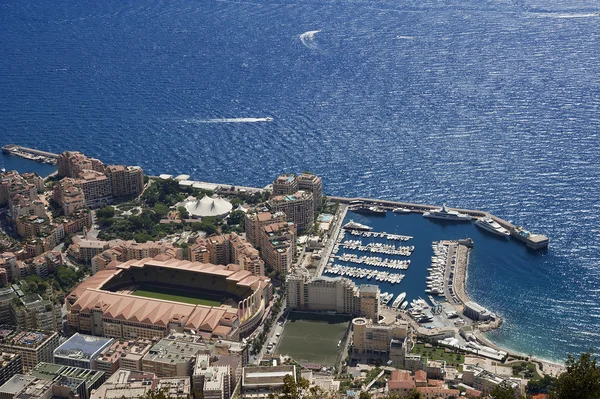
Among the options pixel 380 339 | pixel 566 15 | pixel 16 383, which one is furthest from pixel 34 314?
pixel 566 15

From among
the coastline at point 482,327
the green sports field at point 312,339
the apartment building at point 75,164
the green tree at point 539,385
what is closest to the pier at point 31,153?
the apartment building at point 75,164

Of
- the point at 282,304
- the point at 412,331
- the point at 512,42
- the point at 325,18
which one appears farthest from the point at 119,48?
the point at 412,331

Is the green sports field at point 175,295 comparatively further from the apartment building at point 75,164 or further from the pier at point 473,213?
the apartment building at point 75,164

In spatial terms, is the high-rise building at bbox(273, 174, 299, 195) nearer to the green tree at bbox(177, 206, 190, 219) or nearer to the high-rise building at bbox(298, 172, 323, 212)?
the high-rise building at bbox(298, 172, 323, 212)

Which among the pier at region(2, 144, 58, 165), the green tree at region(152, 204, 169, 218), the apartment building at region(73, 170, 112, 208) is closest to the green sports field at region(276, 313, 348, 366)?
the green tree at region(152, 204, 169, 218)

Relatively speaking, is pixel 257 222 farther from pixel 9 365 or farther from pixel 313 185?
pixel 9 365
